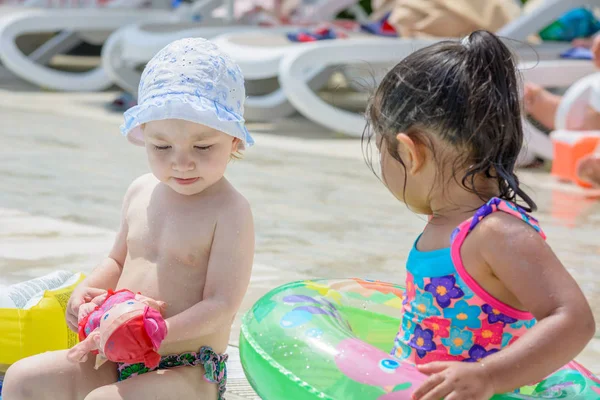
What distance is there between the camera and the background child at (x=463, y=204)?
1.85 meters

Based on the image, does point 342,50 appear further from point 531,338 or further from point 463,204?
point 531,338

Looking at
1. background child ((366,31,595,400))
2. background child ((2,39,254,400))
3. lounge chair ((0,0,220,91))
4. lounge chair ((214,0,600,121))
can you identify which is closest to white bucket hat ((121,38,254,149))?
background child ((2,39,254,400))

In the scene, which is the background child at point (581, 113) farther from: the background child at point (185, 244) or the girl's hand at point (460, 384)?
the girl's hand at point (460, 384)

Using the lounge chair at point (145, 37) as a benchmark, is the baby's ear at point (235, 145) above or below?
above

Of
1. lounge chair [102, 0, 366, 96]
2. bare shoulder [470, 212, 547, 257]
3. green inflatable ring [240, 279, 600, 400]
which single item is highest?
bare shoulder [470, 212, 547, 257]

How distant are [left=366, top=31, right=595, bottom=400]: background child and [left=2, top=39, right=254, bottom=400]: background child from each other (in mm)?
393

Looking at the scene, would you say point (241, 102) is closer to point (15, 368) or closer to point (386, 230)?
point (15, 368)

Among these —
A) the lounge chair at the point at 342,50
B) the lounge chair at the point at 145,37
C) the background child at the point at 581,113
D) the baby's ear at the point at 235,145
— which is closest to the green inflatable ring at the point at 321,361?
the baby's ear at the point at 235,145

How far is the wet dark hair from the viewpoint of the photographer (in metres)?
1.98

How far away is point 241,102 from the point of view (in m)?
2.42

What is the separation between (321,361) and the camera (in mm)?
2059

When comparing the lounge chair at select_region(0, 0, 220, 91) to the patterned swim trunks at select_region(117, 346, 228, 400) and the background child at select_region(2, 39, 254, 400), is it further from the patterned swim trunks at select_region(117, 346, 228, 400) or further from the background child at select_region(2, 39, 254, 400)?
the patterned swim trunks at select_region(117, 346, 228, 400)

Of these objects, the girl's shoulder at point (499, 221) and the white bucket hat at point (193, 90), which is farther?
the white bucket hat at point (193, 90)

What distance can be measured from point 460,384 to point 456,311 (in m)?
0.28
